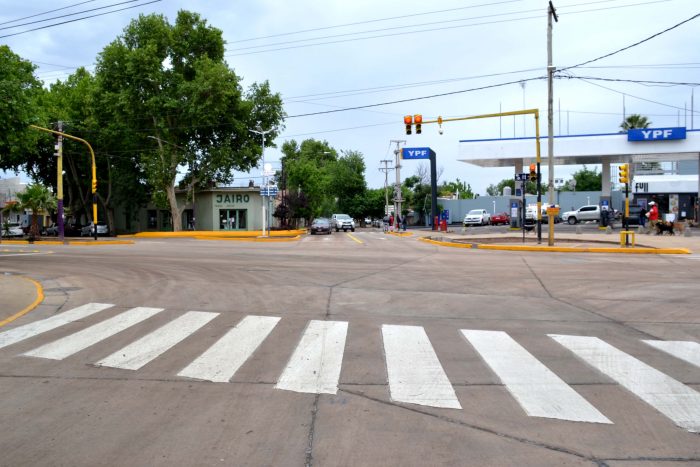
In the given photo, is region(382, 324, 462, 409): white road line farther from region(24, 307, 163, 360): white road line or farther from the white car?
the white car

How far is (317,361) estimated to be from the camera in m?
6.66

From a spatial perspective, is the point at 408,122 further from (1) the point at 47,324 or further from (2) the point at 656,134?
(2) the point at 656,134

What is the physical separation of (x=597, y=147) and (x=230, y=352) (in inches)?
1648

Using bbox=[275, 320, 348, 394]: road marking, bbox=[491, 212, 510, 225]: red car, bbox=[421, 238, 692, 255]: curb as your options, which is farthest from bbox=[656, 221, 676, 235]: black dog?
bbox=[275, 320, 348, 394]: road marking

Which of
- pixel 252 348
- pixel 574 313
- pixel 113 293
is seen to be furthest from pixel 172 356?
pixel 574 313

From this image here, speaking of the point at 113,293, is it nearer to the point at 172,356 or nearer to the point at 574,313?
the point at 172,356

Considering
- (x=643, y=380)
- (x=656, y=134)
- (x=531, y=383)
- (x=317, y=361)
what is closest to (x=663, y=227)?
(x=656, y=134)

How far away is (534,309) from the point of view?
10211 millimetres

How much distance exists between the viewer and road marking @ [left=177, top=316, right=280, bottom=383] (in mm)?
6176

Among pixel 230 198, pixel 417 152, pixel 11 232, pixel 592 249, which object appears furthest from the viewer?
pixel 230 198

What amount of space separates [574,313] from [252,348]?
5.72m

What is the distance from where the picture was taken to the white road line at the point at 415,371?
5305 millimetres

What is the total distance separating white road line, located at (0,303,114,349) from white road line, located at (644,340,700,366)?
858 centimetres

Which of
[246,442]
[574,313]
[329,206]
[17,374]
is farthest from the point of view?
[329,206]
